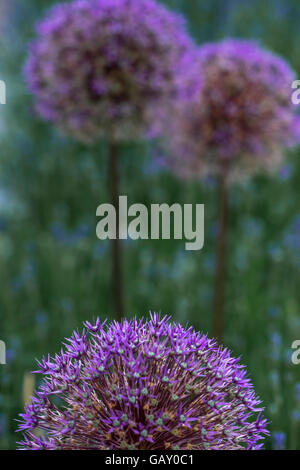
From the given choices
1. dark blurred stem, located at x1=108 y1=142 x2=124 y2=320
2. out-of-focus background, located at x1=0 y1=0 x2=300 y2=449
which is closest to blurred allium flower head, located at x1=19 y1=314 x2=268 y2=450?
out-of-focus background, located at x1=0 y1=0 x2=300 y2=449

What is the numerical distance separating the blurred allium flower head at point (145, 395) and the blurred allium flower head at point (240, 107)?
155 centimetres

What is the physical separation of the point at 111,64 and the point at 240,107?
1.85 ft

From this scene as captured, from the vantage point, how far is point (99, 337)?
152 cm

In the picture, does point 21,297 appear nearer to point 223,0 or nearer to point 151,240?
point 151,240

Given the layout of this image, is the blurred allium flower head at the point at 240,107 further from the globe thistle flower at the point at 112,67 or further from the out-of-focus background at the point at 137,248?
the out-of-focus background at the point at 137,248

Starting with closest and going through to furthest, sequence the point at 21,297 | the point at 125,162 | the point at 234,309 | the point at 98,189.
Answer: the point at 234,309
the point at 21,297
the point at 98,189
the point at 125,162

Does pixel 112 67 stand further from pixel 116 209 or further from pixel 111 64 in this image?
pixel 116 209

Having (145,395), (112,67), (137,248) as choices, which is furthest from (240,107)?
(137,248)

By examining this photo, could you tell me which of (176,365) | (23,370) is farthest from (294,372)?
(176,365)

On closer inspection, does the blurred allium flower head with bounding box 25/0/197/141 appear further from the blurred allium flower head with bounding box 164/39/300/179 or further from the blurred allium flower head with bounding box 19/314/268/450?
the blurred allium flower head with bounding box 19/314/268/450

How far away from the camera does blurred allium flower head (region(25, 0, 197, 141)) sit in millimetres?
2738

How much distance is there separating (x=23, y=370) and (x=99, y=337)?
2.08 metres

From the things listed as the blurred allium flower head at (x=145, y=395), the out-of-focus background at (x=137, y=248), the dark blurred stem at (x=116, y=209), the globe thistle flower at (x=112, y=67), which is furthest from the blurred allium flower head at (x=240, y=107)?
the blurred allium flower head at (x=145, y=395)

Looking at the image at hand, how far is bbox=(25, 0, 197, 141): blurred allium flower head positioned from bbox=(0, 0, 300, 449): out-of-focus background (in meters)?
0.85
